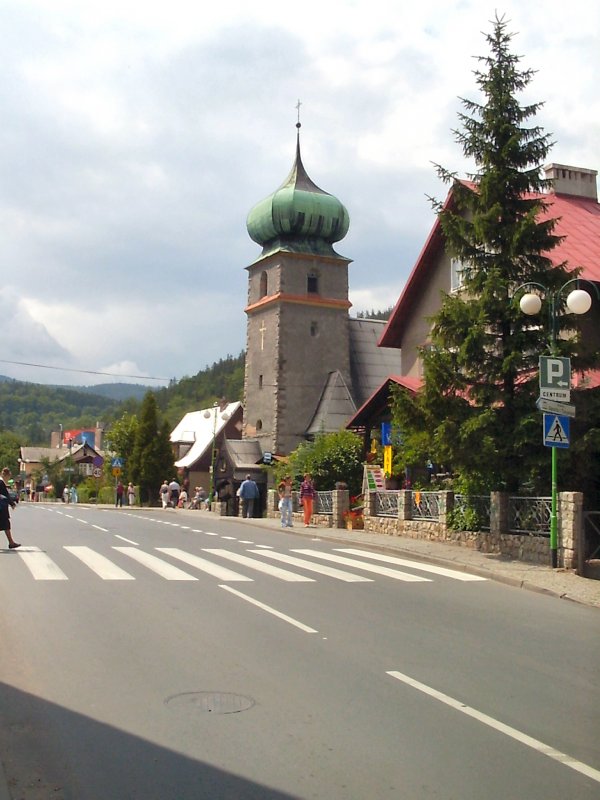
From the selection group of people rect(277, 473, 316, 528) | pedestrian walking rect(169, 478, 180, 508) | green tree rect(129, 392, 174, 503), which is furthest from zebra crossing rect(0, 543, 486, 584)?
green tree rect(129, 392, 174, 503)

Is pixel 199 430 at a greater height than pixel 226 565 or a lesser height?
greater

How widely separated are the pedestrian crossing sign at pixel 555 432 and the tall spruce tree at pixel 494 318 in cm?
162

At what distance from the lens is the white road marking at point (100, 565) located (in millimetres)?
13032

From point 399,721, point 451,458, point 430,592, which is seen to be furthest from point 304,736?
point 451,458

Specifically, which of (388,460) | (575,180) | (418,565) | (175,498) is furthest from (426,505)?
(175,498)

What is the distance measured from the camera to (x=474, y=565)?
15.8 m

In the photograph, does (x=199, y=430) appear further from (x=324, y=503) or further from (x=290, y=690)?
(x=290, y=690)

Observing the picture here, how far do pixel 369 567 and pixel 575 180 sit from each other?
61.3ft

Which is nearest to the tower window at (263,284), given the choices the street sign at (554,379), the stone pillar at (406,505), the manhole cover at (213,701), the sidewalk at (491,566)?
the stone pillar at (406,505)

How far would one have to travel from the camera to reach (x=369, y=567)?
15781 mm

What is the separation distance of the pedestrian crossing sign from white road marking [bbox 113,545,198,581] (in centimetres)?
625

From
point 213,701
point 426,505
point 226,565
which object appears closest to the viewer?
point 213,701

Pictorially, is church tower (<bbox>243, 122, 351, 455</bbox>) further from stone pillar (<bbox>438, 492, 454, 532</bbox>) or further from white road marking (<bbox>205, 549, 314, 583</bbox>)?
white road marking (<bbox>205, 549, 314, 583</bbox>)

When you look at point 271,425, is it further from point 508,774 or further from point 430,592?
point 508,774
